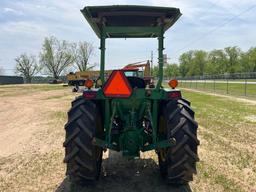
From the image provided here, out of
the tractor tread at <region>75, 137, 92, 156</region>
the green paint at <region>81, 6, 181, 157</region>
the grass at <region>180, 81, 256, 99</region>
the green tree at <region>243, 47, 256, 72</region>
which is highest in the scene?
the green tree at <region>243, 47, 256, 72</region>

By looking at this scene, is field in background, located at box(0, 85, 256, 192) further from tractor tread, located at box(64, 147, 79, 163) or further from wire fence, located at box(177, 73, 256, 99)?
wire fence, located at box(177, 73, 256, 99)

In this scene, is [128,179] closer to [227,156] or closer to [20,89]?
[227,156]

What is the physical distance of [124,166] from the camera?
595 centimetres

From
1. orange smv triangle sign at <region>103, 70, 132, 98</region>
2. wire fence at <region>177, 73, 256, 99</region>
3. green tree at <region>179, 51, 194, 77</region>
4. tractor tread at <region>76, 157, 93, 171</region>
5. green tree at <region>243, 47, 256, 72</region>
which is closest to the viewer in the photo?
orange smv triangle sign at <region>103, 70, 132, 98</region>

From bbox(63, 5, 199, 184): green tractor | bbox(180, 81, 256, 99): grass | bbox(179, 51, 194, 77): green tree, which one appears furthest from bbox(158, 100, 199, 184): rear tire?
bbox(179, 51, 194, 77): green tree

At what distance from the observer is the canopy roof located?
4527 millimetres

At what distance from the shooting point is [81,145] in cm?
456

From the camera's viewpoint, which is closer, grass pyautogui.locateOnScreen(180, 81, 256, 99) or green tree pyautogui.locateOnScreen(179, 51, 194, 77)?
grass pyautogui.locateOnScreen(180, 81, 256, 99)

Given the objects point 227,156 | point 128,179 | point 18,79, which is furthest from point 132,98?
point 18,79

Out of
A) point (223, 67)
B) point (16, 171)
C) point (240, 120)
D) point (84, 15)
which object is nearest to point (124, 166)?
point (16, 171)

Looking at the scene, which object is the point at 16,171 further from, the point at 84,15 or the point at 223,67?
the point at 223,67

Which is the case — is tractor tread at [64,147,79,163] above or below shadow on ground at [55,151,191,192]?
above

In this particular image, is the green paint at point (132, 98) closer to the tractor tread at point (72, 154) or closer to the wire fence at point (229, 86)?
the tractor tread at point (72, 154)

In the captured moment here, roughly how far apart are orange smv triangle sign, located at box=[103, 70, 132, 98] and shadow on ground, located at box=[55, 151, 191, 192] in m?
1.40
